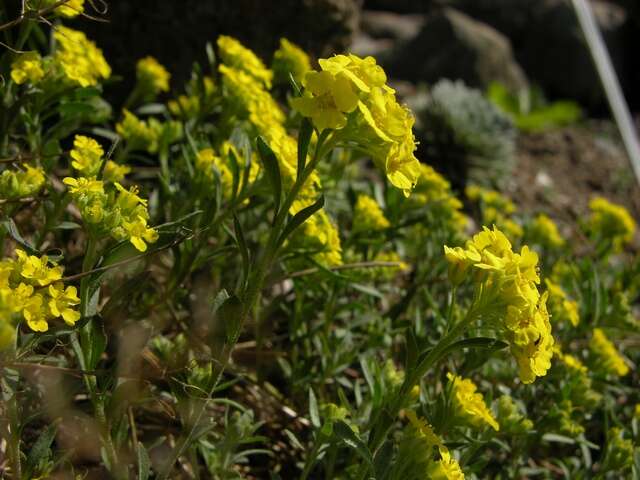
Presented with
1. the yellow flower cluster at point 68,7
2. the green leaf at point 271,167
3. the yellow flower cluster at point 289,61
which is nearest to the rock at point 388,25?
the yellow flower cluster at point 289,61

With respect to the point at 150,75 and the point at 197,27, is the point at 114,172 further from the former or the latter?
the point at 197,27

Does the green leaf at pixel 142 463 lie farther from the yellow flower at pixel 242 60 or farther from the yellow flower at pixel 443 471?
the yellow flower at pixel 242 60

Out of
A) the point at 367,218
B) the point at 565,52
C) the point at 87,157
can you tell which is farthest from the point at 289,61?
the point at 565,52

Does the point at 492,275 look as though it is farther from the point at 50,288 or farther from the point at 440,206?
the point at 440,206

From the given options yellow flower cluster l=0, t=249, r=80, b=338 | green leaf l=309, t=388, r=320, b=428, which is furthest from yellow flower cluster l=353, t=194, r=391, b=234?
yellow flower cluster l=0, t=249, r=80, b=338

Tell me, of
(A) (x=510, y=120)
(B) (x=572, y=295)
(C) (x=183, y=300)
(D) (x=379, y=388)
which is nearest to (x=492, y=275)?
(D) (x=379, y=388)
